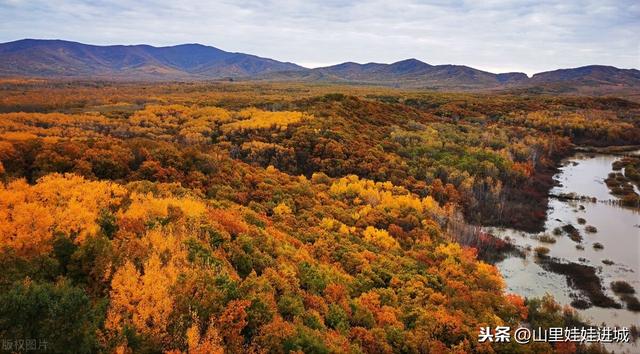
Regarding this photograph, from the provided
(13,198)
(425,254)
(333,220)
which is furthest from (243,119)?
(13,198)

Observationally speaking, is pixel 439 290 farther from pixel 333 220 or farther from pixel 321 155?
pixel 321 155

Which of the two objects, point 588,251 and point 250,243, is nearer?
point 250,243

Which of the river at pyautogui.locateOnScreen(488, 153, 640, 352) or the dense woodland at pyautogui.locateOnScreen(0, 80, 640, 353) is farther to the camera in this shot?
the river at pyautogui.locateOnScreen(488, 153, 640, 352)

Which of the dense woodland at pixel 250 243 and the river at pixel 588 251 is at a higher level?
the dense woodland at pixel 250 243

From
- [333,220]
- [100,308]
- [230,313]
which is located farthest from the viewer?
[333,220]

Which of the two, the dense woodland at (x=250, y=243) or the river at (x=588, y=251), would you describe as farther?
the river at (x=588, y=251)
